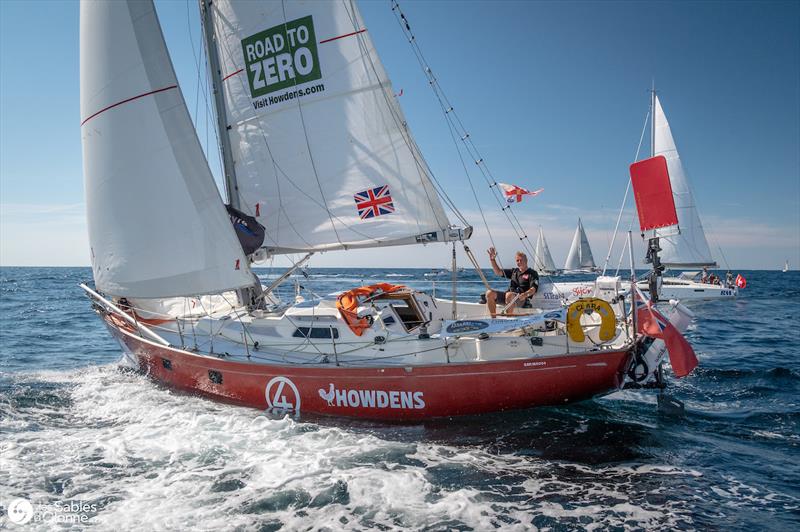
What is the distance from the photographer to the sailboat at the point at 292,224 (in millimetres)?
7133

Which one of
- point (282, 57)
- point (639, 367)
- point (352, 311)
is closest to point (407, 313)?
point (352, 311)

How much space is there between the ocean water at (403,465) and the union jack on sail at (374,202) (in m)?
3.55

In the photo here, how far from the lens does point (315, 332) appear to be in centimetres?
811

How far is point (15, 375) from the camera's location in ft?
35.6

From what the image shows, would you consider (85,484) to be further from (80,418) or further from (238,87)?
(238,87)

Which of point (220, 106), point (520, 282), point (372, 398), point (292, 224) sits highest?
point (220, 106)

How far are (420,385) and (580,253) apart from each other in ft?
160

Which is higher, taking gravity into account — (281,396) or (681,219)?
(681,219)

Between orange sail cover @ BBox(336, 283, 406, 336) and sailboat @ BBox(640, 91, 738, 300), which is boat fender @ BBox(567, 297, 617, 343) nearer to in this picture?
orange sail cover @ BBox(336, 283, 406, 336)

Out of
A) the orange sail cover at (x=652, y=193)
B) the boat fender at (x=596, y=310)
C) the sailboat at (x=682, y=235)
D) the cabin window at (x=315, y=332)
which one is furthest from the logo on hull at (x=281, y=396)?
the sailboat at (x=682, y=235)

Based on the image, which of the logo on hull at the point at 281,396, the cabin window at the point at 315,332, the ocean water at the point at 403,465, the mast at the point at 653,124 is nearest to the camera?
the ocean water at the point at 403,465

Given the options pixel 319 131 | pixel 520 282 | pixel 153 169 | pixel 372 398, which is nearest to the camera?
pixel 372 398

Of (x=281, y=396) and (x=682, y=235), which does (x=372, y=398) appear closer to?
(x=281, y=396)

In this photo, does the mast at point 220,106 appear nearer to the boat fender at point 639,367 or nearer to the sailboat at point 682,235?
the boat fender at point 639,367
